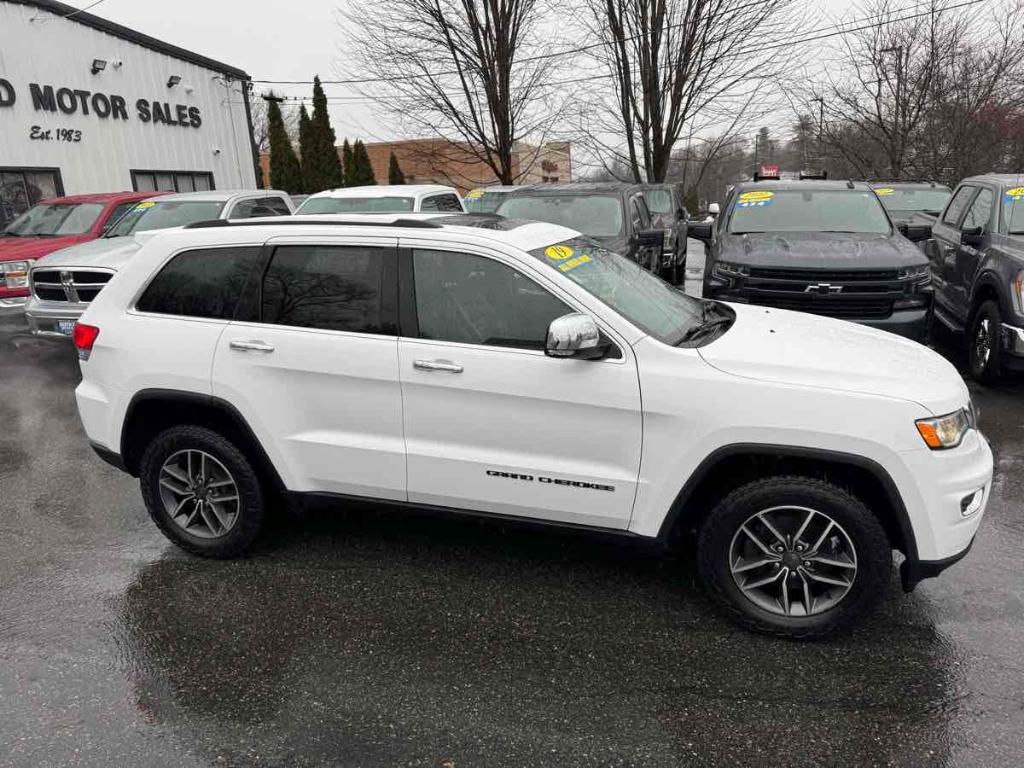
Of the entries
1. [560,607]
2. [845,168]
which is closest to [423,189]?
[560,607]

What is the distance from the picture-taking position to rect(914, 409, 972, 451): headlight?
113 inches

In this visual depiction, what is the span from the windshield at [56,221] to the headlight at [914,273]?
396 inches

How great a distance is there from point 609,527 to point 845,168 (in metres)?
23.2

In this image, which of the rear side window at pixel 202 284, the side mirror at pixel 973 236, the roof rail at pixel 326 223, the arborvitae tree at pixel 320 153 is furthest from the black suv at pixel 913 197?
the arborvitae tree at pixel 320 153

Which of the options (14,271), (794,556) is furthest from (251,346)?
(14,271)

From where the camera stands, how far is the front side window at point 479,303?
3318 millimetres

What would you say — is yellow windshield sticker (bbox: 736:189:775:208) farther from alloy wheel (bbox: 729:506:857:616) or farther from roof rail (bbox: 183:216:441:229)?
alloy wheel (bbox: 729:506:857:616)

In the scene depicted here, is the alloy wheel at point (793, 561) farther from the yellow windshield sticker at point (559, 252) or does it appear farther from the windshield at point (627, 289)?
the yellow windshield sticker at point (559, 252)

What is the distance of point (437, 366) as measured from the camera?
334 centimetres

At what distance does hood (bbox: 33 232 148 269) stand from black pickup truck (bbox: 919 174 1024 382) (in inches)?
324

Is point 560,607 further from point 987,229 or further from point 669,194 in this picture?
point 669,194

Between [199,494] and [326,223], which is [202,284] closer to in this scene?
[326,223]

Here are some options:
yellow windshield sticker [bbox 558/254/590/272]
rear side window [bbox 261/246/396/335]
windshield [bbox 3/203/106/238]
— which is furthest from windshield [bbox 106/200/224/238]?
yellow windshield sticker [bbox 558/254/590/272]

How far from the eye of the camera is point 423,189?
1081cm
